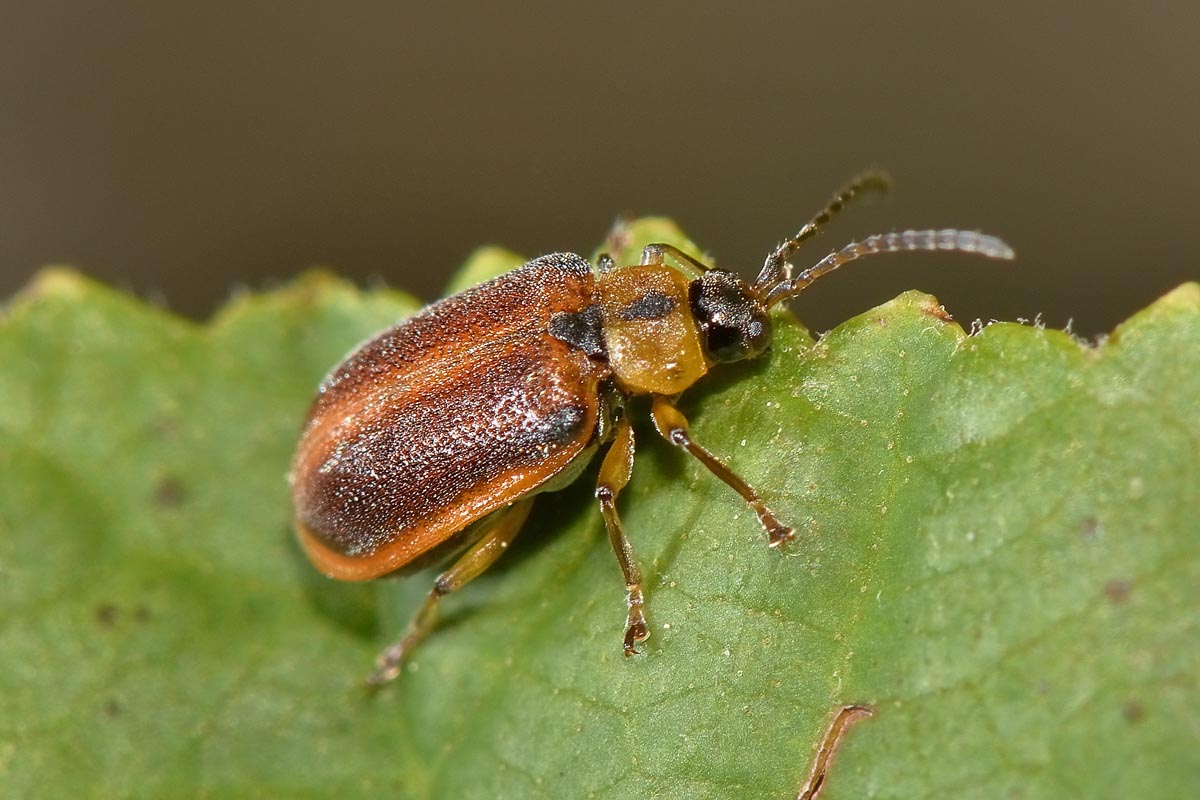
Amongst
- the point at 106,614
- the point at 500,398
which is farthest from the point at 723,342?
the point at 106,614

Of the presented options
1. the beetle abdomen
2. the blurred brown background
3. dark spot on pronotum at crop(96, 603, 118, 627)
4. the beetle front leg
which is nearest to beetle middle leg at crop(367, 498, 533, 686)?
the beetle abdomen

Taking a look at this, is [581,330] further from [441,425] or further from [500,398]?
[441,425]

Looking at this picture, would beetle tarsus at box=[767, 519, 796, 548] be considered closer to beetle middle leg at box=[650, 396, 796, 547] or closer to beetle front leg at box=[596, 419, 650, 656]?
beetle middle leg at box=[650, 396, 796, 547]

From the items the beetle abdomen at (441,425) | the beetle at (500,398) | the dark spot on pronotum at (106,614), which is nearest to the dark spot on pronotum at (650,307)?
the beetle at (500,398)

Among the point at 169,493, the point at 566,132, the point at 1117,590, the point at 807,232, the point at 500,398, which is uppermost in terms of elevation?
the point at 807,232

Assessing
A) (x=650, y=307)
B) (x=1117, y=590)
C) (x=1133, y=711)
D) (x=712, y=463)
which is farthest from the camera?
(x=650, y=307)

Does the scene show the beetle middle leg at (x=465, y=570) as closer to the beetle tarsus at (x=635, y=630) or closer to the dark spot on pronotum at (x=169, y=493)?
the beetle tarsus at (x=635, y=630)
